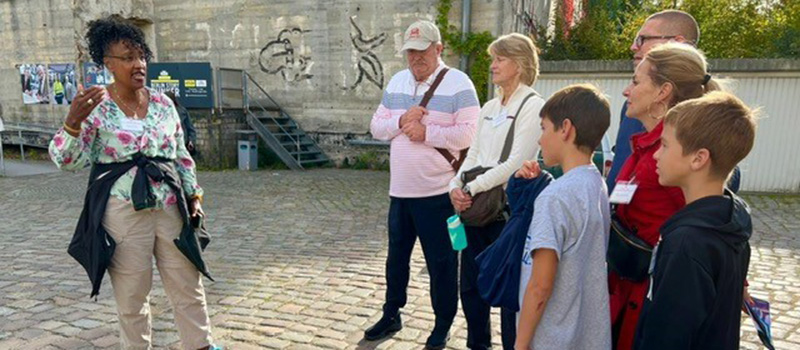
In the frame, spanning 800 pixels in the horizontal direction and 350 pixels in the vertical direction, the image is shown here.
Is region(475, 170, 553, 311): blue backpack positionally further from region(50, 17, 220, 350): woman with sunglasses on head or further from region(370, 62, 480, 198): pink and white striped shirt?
region(50, 17, 220, 350): woman with sunglasses on head

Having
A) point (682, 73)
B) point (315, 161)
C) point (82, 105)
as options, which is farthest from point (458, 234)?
point (315, 161)

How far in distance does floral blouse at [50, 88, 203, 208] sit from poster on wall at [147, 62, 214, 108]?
34.9 feet

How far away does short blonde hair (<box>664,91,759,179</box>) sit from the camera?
5.28 feet

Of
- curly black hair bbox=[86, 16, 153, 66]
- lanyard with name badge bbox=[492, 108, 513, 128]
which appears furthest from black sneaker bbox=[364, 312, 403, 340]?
curly black hair bbox=[86, 16, 153, 66]

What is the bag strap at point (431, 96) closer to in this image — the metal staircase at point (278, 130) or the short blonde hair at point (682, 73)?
the short blonde hair at point (682, 73)

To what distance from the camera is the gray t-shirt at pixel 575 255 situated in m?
1.86

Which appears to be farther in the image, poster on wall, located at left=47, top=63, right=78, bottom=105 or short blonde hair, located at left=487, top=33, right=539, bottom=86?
poster on wall, located at left=47, top=63, right=78, bottom=105

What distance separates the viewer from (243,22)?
1384 centimetres

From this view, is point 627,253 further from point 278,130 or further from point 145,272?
point 278,130

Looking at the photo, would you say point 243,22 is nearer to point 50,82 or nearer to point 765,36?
point 50,82

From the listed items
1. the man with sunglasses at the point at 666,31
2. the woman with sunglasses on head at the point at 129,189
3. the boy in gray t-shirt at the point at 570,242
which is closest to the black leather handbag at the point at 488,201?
the man with sunglasses at the point at 666,31

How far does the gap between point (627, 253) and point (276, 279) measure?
11.7ft

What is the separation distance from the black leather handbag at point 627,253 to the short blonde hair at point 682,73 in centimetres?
50

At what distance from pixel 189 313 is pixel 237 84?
11.5 meters
